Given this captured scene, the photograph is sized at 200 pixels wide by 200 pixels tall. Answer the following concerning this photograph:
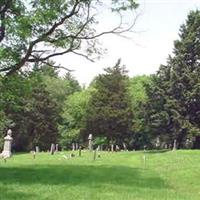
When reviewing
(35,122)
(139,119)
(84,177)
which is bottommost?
(84,177)

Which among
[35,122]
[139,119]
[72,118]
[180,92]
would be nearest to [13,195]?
[180,92]

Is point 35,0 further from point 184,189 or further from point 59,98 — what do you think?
point 59,98

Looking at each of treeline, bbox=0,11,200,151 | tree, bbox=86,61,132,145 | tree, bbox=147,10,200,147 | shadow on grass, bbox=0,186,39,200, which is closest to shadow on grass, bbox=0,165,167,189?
shadow on grass, bbox=0,186,39,200

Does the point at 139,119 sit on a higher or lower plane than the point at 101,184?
higher

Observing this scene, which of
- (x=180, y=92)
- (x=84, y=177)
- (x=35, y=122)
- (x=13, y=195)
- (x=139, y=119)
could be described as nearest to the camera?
(x=13, y=195)

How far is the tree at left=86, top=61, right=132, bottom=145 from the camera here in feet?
269

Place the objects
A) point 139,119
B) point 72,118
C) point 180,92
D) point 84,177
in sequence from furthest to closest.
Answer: point 72,118
point 139,119
point 180,92
point 84,177

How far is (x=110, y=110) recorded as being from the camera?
82.2 meters

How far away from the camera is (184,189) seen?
24828 millimetres

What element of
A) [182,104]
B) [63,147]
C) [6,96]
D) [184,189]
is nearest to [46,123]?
[63,147]

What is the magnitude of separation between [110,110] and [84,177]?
180 ft

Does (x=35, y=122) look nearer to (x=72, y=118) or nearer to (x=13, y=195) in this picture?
(x=72, y=118)

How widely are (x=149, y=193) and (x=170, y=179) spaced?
7.42 metres

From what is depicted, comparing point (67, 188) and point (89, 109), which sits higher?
point (89, 109)
